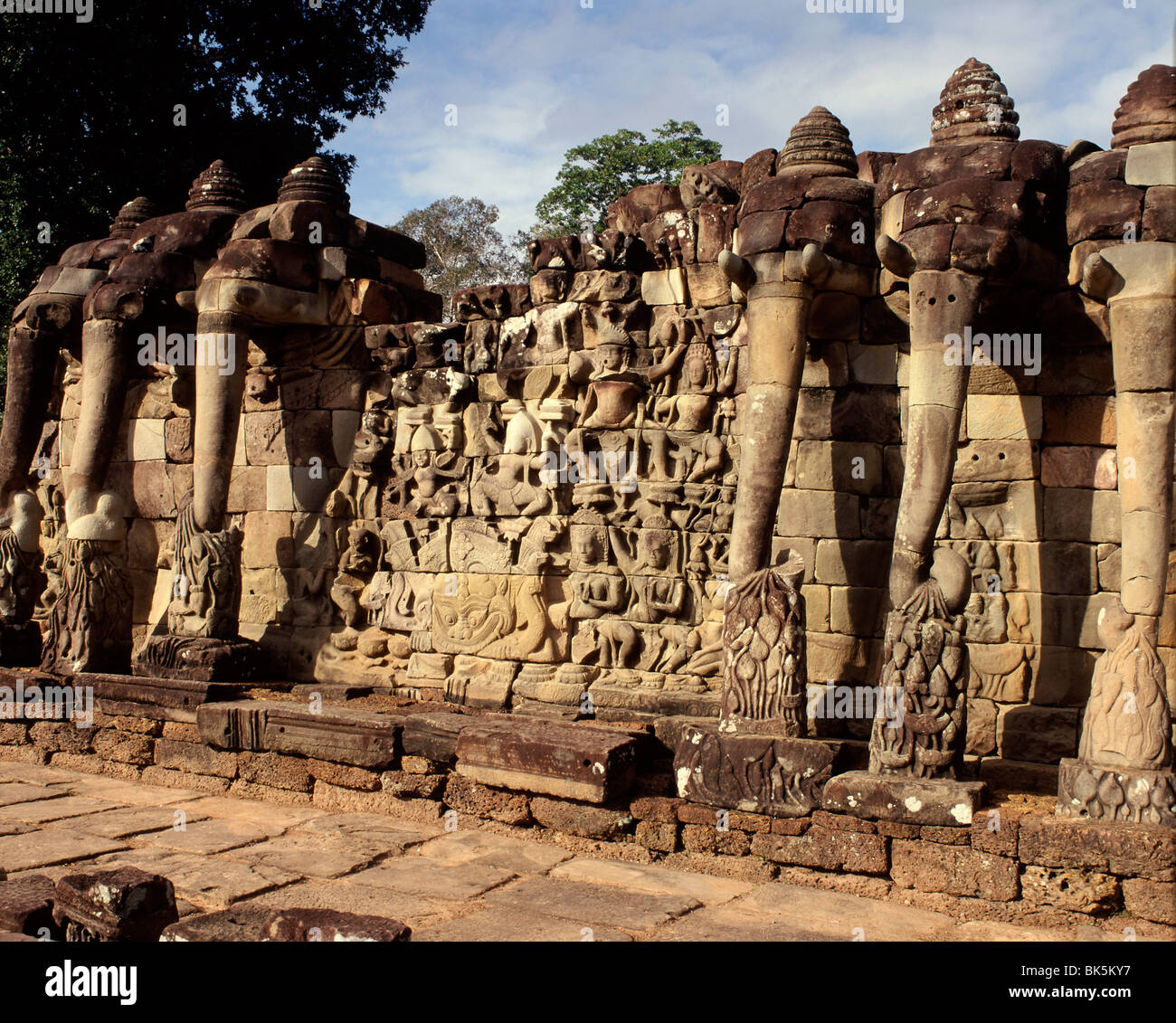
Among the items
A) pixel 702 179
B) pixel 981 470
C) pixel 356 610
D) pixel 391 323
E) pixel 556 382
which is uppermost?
pixel 702 179

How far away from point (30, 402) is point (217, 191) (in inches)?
112

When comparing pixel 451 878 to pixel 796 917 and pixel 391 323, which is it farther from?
pixel 391 323

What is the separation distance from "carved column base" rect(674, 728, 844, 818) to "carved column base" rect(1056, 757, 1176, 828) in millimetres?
1154

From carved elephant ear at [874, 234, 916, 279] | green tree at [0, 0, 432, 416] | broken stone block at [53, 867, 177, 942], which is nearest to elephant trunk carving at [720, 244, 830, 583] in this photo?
carved elephant ear at [874, 234, 916, 279]

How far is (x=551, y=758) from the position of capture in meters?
6.41

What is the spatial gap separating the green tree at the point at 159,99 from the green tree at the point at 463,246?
8.88 meters

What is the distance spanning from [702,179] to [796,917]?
501cm

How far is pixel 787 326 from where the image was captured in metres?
6.62

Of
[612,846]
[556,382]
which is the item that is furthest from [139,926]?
[556,382]

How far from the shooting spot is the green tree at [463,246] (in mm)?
26062

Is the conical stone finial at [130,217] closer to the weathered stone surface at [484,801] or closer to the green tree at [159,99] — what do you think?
the green tree at [159,99]

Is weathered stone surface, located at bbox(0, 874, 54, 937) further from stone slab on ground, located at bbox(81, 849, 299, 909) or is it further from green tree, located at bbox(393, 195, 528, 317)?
green tree, located at bbox(393, 195, 528, 317)

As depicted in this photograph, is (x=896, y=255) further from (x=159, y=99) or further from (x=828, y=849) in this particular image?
(x=159, y=99)

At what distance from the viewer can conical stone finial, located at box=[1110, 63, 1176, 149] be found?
5945 millimetres
